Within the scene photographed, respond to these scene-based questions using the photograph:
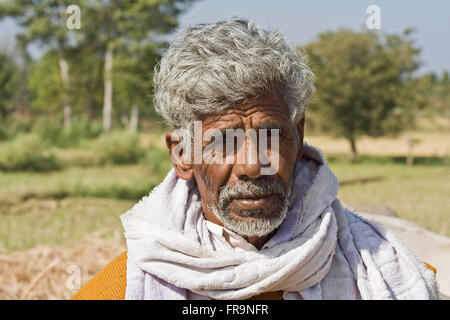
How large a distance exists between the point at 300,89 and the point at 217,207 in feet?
1.58

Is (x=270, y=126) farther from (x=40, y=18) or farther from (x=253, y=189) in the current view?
(x=40, y=18)

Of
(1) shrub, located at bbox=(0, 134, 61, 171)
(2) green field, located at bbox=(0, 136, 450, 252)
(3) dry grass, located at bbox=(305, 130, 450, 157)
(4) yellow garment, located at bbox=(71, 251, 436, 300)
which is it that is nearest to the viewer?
(4) yellow garment, located at bbox=(71, 251, 436, 300)

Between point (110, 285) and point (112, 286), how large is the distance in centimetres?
1

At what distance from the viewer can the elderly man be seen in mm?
1579

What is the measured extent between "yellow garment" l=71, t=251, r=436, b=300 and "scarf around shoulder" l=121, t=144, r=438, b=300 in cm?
7

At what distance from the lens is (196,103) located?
1.63 meters

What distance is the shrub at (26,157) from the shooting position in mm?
13555

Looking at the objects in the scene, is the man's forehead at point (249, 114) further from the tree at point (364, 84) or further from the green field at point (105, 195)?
the tree at point (364, 84)

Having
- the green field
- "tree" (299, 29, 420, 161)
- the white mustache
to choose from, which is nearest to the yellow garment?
the white mustache

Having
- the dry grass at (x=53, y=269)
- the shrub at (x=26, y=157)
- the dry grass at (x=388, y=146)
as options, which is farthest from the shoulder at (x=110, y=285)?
the dry grass at (x=388, y=146)

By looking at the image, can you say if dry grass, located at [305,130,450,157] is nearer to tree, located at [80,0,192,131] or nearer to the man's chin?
tree, located at [80,0,192,131]

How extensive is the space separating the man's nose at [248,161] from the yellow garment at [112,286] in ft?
1.32

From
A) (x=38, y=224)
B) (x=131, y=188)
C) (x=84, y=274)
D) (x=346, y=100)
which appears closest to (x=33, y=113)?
(x=346, y=100)
